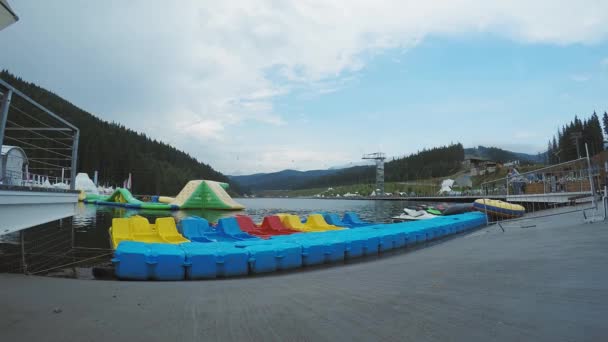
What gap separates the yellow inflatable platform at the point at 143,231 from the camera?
566 inches

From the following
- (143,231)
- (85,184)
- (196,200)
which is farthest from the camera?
(85,184)

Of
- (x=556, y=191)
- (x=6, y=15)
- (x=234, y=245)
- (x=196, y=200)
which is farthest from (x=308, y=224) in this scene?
(x=196, y=200)

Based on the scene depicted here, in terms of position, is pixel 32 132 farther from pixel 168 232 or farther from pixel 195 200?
pixel 195 200

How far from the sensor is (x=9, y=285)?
747cm

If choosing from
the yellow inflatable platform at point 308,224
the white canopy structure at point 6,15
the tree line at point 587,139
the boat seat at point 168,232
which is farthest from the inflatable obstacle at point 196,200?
the tree line at point 587,139

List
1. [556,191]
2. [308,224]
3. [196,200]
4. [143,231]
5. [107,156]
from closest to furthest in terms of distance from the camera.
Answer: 1. [143,231]
2. [308,224]
3. [556,191]
4. [196,200]
5. [107,156]

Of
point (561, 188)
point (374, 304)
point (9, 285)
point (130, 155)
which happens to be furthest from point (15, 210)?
point (130, 155)

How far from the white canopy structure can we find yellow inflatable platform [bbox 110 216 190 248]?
9.67 m

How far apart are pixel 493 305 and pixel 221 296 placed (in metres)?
4.96

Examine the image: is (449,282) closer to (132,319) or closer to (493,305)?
(493,305)

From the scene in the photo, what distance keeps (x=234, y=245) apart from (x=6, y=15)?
8.62m

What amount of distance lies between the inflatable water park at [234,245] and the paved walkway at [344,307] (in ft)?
5.90

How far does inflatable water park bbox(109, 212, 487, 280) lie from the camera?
997 centimetres

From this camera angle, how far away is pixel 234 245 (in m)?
12.1
